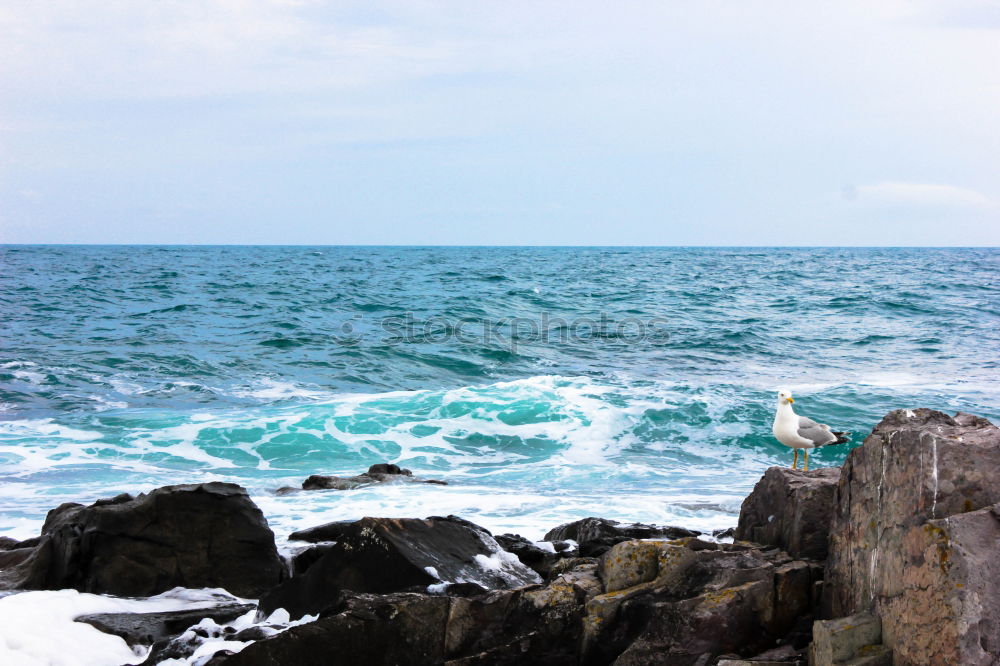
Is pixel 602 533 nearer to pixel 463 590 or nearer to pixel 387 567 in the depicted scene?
pixel 463 590

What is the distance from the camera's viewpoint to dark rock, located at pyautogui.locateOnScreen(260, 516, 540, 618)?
5.03m

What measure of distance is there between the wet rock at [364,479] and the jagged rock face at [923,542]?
6838 mm

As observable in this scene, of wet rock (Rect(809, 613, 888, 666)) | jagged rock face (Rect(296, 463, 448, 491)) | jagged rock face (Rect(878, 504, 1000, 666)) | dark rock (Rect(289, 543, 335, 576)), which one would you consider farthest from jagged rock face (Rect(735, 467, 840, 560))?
jagged rock face (Rect(296, 463, 448, 491))

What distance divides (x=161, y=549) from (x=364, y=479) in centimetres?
443

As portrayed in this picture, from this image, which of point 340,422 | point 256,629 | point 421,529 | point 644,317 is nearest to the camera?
point 256,629

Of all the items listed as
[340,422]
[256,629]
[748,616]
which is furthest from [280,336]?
[748,616]

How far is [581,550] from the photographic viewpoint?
6.11m

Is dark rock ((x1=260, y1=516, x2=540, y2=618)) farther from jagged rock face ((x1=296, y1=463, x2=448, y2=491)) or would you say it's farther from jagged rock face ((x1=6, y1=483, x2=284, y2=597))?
jagged rock face ((x1=296, y1=463, x2=448, y2=491))

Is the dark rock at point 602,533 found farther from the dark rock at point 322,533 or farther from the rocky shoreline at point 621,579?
the dark rock at point 322,533

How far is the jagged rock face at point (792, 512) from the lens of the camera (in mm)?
4602

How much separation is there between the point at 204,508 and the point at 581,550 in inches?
104

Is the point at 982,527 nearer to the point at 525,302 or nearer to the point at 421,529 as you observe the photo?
the point at 421,529

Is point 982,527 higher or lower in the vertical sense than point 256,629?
higher

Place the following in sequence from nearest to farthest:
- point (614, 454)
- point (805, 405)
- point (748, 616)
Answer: point (748, 616) < point (614, 454) < point (805, 405)
